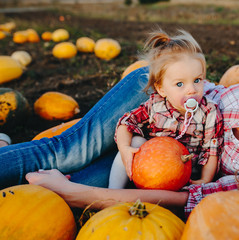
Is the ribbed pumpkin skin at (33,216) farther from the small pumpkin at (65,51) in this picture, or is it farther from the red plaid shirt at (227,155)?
the small pumpkin at (65,51)

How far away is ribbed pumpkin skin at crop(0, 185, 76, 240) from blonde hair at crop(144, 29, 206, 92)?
1.22 meters

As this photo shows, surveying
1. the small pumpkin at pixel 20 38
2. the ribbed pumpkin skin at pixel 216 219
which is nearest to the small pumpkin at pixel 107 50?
the small pumpkin at pixel 20 38

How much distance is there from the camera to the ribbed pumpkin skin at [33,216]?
1.38m

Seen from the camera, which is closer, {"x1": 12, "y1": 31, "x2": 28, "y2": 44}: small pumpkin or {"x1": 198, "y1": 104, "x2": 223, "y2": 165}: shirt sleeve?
{"x1": 198, "y1": 104, "x2": 223, "y2": 165}: shirt sleeve

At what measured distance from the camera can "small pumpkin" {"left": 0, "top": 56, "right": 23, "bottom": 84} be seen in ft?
16.1

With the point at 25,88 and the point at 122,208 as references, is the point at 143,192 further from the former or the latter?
the point at 25,88

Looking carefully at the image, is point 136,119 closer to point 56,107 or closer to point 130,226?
point 130,226

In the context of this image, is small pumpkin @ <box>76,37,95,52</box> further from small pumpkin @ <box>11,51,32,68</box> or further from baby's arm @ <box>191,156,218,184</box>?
baby's arm @ <box>191,156,218,184</box>

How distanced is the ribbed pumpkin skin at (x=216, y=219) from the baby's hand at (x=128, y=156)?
80 centimetres

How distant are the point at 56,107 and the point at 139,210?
2582 mm

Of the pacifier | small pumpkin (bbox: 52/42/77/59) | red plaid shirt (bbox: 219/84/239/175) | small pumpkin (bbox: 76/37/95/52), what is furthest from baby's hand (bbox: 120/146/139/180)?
small pumpkin (bbox: 76/37/95/52)

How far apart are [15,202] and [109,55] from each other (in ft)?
17.0

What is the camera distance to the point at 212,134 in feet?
7.06

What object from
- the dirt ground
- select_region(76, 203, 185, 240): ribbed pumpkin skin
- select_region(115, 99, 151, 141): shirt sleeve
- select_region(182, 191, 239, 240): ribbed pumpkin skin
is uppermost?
select_region(182, 191, 239, 240): ribbed pumpkin skin
